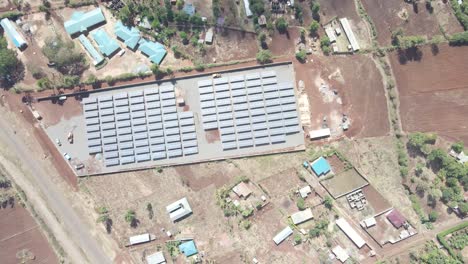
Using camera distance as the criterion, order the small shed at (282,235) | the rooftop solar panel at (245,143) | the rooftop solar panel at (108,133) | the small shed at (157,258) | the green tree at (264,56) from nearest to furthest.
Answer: the small shed at (282,235)
the small shed at (157,258)
the rooftop solar panel at (245,143)
the green tree at (264,56)
the rooftop solar panel at (108,133)

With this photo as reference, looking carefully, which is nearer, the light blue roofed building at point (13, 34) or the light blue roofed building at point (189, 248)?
the light blue roofed building at point (189, 248)

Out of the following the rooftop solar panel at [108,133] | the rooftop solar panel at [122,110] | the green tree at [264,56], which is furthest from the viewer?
the rooftop solar panel at [122,110]

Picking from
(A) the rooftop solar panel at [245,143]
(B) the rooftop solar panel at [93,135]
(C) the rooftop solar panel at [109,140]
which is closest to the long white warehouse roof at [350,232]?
(A) the rooftop solar panel at [245,143]

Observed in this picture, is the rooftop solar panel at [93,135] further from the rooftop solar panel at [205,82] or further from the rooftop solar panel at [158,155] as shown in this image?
the rooftop solar panel at [205,82]

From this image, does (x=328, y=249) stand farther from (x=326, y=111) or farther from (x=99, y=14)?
(x=99, y=14)

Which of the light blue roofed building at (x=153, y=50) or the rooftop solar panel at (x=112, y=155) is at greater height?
the light blue roofed building at (x=153, y=50)

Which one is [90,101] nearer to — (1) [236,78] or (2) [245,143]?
(1) [236,78]

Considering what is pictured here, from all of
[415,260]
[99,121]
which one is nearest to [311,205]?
[415,260]
